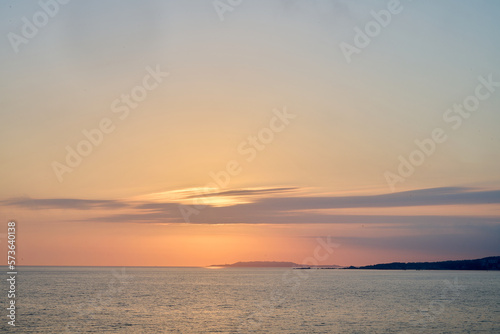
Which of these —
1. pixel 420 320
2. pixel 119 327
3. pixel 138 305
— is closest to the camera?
pixel 119 327

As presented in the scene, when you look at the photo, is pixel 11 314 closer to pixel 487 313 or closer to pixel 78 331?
pixel 78 331

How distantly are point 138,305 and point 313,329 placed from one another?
142 feet

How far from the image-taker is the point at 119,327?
68.1m

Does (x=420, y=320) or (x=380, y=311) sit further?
(x=380, y=311)

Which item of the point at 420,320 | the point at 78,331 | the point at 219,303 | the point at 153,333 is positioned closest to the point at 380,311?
the point at 420,320

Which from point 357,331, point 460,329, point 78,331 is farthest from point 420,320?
point 78,331

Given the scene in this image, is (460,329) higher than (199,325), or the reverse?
(199,325)

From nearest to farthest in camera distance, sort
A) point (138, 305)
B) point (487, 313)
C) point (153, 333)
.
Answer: point (153, 333)
point (487, 313)
point (138, 305)

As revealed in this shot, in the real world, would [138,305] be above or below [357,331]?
above

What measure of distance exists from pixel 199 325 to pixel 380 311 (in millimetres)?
34591

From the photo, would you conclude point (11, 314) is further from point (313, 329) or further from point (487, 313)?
point (487, 313)

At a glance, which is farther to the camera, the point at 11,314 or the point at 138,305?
the point at 138,305

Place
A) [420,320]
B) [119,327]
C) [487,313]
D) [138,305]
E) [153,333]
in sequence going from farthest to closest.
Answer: [138,305]
[487,313]
[420,320]
[119,327]
[153,333]

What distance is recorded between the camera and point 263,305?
333 feet
